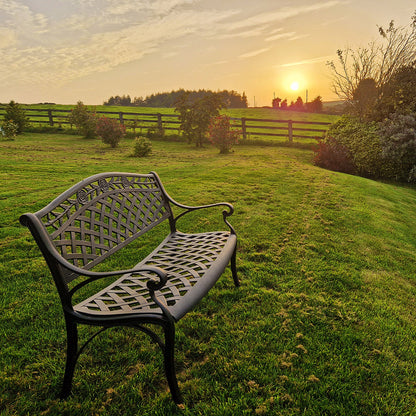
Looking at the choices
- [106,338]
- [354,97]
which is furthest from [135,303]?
[354,97]

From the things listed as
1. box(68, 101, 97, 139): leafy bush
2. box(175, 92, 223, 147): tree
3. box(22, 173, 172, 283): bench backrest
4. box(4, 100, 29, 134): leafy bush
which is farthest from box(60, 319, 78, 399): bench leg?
box(4, 100, 29, 134): leafy bush

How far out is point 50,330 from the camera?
7.52 feet

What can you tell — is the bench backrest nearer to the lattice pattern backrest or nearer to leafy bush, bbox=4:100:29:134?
the lattice pattern backrest

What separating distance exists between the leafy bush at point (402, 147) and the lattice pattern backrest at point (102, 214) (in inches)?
370

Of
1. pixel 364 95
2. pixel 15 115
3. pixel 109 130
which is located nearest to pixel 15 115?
pixel 15 115

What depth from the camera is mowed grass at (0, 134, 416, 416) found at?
1748 mm

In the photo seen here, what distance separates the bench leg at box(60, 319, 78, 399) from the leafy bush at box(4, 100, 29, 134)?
65.4 feet

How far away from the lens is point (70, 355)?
1.73m

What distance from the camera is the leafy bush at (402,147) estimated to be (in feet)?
31.0

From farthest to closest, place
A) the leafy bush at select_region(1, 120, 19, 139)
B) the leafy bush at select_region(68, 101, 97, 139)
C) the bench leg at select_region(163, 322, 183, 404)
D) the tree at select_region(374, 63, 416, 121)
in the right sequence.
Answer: the leafy bush at select_region(68, 101, 97, 139)
the leafy bush at select_region(1, 120, 19, 139)
the tree at select_region(374, 63, 416, 121)
the bench leg at select_region(163, 322, 183, 404)

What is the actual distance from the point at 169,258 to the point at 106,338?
2.45ft

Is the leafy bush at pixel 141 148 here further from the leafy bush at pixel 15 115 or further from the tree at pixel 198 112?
the leafy bush at pixel 15 115

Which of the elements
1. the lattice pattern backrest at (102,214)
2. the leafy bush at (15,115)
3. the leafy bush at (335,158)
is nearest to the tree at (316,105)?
the leafy bush at (335,158)

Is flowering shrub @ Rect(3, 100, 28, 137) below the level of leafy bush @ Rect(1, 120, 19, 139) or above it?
above
